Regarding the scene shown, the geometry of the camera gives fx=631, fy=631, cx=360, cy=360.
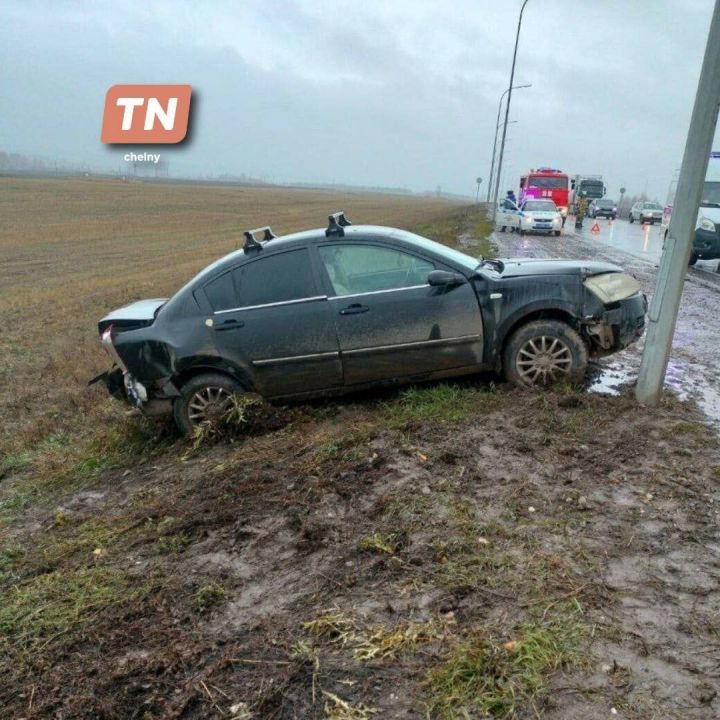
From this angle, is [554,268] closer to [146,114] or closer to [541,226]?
[146,114]

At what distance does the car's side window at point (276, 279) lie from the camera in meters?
5.56

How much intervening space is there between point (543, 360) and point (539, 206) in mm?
20104

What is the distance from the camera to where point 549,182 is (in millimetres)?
33594

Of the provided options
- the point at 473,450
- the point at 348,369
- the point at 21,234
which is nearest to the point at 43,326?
the point at 348,369

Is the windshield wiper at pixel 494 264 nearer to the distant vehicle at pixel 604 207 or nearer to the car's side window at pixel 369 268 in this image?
the car's side window at pixel 369 268

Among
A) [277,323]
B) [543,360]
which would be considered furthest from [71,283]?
[543,360]

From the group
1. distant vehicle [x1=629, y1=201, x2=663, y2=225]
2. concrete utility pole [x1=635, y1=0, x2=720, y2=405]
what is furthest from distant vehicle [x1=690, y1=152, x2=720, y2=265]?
distant vehicle [x1=629, y1=201, x2=663, y2=225]

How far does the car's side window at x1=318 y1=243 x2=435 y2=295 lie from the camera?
5.55 metres

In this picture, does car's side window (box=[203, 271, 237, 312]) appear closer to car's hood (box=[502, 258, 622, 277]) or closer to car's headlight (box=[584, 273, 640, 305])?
car's hood (box=[502, 258, 622, 277])

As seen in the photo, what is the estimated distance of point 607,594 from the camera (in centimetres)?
290

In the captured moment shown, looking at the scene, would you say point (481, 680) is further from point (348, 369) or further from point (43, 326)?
point (43, 326)

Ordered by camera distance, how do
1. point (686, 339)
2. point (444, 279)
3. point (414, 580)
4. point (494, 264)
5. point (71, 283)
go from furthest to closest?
point (71, 283), point (686, 339), point (494, 264), point (444, 279), point (414, 580)

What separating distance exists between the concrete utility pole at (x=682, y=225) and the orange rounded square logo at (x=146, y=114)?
40.1 feet

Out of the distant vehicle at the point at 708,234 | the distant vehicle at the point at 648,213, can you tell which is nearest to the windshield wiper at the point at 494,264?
the distant vehicle at the point at 708,234
